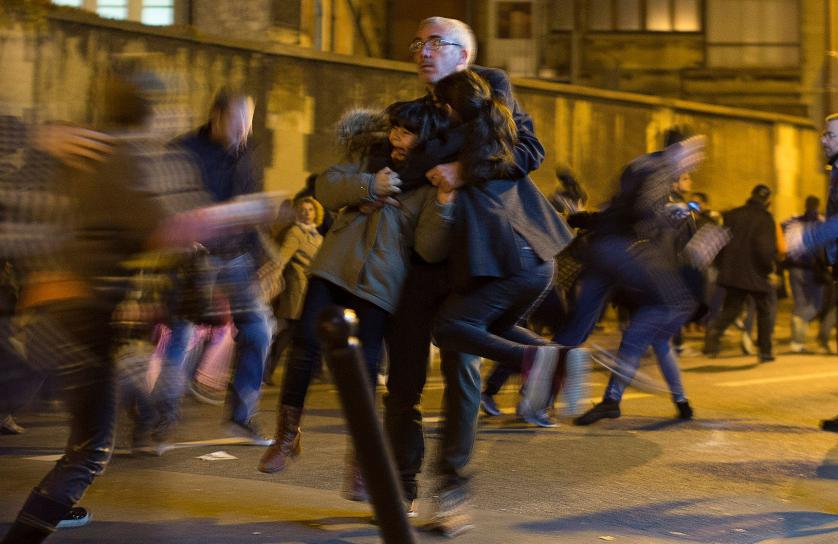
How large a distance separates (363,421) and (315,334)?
1.94 meters

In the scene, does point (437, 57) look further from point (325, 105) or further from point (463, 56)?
point (325, 105)

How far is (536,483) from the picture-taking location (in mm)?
6836

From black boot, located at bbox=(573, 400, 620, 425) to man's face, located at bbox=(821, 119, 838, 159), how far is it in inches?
90.0

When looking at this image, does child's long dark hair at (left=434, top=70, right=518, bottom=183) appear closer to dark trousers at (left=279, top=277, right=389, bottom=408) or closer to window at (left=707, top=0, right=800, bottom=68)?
Result: dark trousers at (left=279, top=277, right=389, bottom=408)

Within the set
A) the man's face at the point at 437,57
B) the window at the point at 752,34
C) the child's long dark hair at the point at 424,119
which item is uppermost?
the window at the point at 752,34

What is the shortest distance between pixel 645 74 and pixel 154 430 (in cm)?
2527

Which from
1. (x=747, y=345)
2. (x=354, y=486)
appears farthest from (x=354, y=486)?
(x=747, y=345)

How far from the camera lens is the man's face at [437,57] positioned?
A: 5.49 meters

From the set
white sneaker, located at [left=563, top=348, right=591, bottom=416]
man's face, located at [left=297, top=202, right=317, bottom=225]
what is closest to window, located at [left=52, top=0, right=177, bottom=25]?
man's face, located at [left=297, top=202, right=317, bottom=225]

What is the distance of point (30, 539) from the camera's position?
442cm

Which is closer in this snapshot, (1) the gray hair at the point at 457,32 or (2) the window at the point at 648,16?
(1) the gray hair at the point at 457,32

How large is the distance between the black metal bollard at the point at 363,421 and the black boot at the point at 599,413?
543 centimetres

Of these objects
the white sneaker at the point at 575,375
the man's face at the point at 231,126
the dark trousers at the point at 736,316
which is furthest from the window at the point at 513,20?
the white sneaker at the point at 575,375

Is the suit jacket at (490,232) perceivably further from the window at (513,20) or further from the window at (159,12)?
the window at (513,20)
